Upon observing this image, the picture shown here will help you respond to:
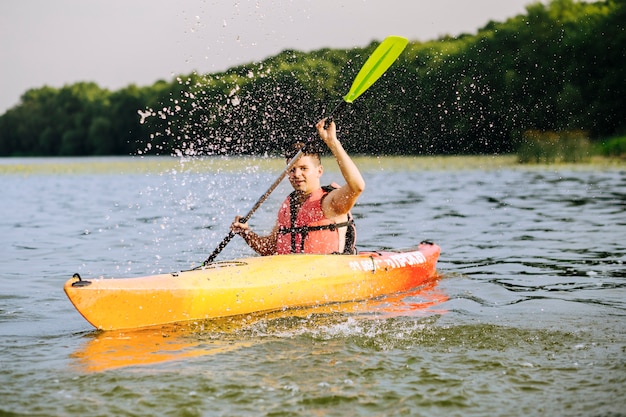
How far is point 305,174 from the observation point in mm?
5777

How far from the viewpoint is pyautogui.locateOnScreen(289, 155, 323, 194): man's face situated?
5766mm

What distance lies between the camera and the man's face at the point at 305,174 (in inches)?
227

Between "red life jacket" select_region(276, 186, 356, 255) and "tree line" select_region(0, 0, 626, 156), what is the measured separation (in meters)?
3.87

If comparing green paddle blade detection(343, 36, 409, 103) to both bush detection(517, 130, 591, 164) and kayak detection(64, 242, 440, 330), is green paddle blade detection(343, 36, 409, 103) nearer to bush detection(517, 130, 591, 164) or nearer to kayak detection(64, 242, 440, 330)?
kayak detection(64, 242, 440, 330)

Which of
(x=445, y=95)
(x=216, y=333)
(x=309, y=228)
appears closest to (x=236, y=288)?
(x=216, y=333)

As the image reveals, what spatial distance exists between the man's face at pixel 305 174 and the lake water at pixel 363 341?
92 centimetres

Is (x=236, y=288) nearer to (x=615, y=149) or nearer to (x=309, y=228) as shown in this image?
(x=309, y=228)

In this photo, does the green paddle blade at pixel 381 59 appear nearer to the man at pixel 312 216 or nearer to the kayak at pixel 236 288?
the man at pixel 312 216

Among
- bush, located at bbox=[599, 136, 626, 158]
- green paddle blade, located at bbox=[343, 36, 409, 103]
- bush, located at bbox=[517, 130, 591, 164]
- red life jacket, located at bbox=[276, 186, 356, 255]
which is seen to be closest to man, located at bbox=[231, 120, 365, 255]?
red life jacket, located at bbox=[276, 186, 356, 255]

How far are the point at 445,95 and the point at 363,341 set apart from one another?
26.1m

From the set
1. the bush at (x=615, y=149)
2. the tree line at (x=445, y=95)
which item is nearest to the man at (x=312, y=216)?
the tree line at (x=445, y=95)

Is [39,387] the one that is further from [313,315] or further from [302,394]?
[313,315]

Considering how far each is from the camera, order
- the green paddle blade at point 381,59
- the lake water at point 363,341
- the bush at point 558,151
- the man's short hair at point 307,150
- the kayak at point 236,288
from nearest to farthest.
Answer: the lake water at point 363,341, the kayak at point 236,288, the man's short hair at point 307,150, the green paddle blade at point 381,59, the bush at point 558,151

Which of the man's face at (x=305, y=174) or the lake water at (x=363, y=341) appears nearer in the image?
Result: the lake water at (x=363, y=341)
